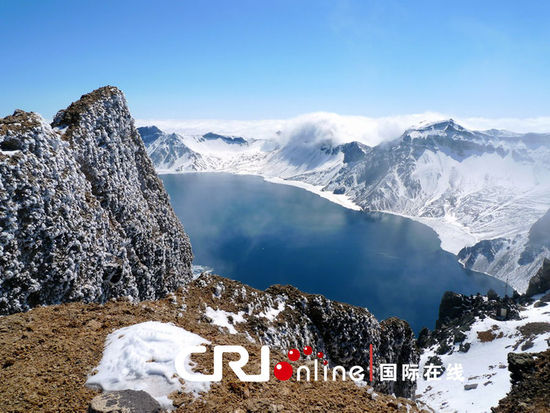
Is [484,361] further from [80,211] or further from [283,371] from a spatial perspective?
[80,211]

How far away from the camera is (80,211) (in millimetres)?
21016

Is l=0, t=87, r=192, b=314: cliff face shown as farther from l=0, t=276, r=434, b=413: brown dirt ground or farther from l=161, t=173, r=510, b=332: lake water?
l=161, t=173, r=510, b=332: lake water

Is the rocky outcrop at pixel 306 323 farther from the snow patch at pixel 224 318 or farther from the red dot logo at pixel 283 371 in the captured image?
the red dot logo at pixel 283 371

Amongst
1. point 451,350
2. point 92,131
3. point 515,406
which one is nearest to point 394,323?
point 515,406

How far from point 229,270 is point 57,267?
130150 millimetres

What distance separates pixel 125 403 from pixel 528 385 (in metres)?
18.1

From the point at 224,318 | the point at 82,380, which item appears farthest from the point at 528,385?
the point at 82,380

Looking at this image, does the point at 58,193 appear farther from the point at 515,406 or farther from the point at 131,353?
the point at 515,406

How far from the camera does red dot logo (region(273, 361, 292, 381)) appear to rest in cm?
1179

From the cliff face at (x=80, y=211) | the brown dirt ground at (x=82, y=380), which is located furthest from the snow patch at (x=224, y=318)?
the brown dirt ground at (x=82, y=380)

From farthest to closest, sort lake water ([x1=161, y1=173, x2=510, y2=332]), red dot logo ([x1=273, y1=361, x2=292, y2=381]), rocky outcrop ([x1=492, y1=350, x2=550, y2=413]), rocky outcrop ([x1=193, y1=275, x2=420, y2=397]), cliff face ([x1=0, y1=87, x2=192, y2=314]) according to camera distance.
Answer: lake water ([x1=161, y1=173, x2=510, y2=332]), rocky outcrop ([x1=193, y1=275, x2=420, y2=397]), cliff face ([x1=0, y1=87, x2=192, y2=314]), rocky outcrop ([x1=492, y1=350, x2=550, y2=413]), red dot logo ([x1=273, y1=361, x2=292, y2=381])

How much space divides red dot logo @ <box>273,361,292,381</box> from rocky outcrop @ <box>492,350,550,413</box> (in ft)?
32.4

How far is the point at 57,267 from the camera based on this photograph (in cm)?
1831

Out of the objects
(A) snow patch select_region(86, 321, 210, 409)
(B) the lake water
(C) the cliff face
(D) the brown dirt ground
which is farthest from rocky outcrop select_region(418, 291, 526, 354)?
(A) snow patch select_region(86, 321, 210, 409)
